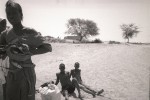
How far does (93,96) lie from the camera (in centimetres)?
671

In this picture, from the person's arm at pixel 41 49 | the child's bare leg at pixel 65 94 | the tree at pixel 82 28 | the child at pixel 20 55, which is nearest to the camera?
A: the child at pixel 20 55

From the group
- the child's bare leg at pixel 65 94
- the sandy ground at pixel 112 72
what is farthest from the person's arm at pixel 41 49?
the child's bare leg at pixel 65 94

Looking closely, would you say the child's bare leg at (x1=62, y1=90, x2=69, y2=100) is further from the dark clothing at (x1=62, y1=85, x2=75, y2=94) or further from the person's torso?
the person's torso

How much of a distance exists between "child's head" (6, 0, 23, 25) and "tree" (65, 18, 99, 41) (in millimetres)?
44530

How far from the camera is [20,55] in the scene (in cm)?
189

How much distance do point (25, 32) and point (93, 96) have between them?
4.80 m

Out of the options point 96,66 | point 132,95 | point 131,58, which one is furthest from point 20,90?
point 131,58

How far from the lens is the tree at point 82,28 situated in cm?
4662

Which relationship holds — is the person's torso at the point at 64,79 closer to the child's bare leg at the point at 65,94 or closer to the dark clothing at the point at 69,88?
the dark clothing at the point at 69,88

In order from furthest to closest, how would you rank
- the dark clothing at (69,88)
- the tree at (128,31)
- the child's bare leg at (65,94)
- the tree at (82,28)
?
the tree at (82,28), the tree at (128,31), the dark clothing at (69,88), the child's bare leg at (65,94)

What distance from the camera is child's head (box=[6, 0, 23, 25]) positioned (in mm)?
2025

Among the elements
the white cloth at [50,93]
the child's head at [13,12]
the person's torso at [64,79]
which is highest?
the child's head at [13,12]

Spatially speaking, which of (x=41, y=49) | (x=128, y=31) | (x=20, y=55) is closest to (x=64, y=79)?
(x=41, y=49)

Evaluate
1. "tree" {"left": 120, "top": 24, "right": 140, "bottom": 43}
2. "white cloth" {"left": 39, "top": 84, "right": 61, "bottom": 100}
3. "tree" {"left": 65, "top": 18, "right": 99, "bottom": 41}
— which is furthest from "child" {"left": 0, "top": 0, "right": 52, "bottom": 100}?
"tree" {"left": 65, "top": 18, "right": 99, "bottom": 41}
